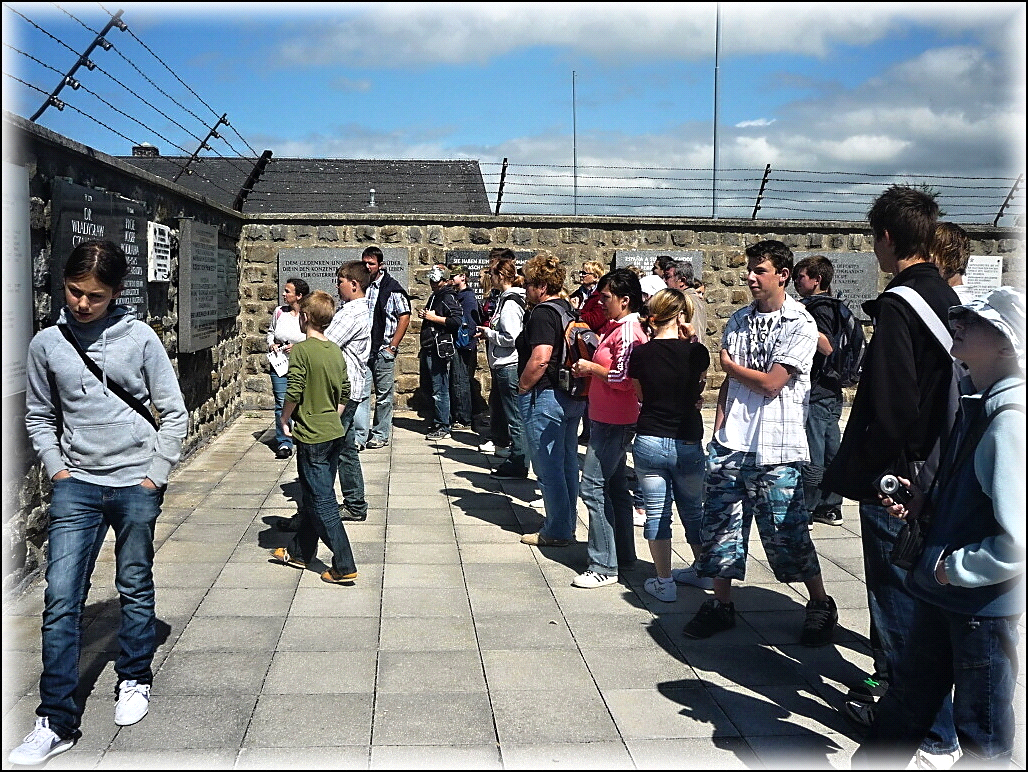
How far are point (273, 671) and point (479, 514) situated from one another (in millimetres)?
3213

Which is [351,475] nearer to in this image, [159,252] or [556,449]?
[556,449]

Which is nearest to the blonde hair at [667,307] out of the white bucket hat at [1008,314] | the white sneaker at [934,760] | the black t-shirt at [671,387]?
the black t-shirt at [671,387]

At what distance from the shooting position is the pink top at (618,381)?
530cm

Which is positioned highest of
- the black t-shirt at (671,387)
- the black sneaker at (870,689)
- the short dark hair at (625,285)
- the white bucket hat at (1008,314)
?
the short dark hair at (625,285)

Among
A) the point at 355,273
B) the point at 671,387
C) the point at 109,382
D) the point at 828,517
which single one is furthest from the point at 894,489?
the point at 355,273

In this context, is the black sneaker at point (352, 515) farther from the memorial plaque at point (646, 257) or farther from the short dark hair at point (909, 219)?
the memorial plaque at point (646, 257)

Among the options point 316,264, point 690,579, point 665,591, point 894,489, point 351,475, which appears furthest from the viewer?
point 316,264

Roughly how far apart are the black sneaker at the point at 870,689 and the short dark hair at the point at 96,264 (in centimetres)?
343

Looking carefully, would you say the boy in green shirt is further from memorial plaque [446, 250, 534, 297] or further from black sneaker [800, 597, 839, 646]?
memorial plaque [446, 250, 534, 297]

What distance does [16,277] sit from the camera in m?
4.74

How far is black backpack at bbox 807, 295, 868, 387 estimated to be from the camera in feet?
20.8

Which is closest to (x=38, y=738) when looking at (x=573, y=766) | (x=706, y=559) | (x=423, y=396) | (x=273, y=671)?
(x=273, y=671)

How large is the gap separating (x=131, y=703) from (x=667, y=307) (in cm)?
315

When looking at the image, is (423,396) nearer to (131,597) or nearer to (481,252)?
(481,252)
